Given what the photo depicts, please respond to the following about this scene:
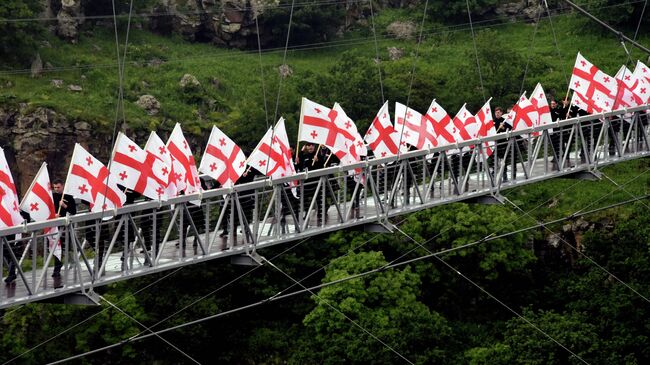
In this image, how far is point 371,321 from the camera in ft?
209

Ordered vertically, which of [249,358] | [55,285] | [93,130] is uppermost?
[55,285]

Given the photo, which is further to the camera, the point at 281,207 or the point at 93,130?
the point at 93,130

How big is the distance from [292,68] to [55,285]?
43.1m

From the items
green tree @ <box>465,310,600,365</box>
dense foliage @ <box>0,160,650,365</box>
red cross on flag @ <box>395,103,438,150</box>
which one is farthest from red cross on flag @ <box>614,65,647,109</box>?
green tree @ <box>465,310,600,365</box>

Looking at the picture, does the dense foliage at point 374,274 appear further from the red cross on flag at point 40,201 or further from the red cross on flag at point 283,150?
the red cross on flag at point 40,201

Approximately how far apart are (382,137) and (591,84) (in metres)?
6.71

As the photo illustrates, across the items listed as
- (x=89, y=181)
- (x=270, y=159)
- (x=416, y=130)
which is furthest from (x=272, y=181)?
(x=416, y=130)

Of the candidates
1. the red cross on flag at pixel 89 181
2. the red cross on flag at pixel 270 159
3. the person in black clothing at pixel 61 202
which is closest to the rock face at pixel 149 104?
the red cross on flag at pixel 270 159

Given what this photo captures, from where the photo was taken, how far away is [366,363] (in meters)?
61.6

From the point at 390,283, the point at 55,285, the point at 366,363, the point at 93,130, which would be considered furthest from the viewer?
the point at 93,130

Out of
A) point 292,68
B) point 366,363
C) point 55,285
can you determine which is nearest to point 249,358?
point 366,363

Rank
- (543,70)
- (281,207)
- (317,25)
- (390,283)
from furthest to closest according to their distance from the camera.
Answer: (317,25) < (543,70) < (390,283) < (281,207)

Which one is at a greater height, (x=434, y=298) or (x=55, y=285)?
(x=55, y=285)

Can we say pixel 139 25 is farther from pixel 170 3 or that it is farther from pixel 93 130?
pixel 93 130
